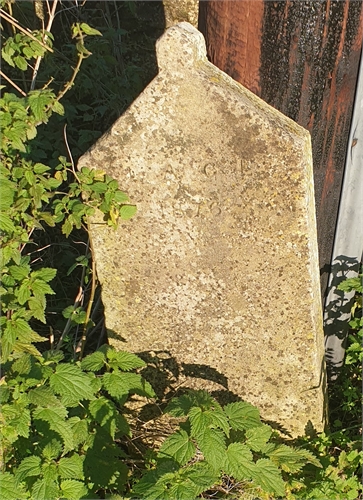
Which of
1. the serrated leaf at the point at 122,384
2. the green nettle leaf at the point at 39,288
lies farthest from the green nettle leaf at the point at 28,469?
the green nettle leaf at the point at 39,288

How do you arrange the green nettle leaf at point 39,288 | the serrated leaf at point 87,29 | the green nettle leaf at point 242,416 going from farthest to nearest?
the serrated leaf at point 87,29
the green nettle leaf at point 39,288
the green nettle leaf at point 242,416

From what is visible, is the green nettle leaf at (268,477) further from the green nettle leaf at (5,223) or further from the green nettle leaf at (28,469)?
the green nettle leaf at (5,223)

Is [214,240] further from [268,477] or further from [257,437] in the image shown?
[268,477]

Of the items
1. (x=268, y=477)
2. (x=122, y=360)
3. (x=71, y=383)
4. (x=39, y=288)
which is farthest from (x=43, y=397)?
(x=268, y=477)

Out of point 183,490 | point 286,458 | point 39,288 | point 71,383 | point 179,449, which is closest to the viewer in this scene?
point 183,490

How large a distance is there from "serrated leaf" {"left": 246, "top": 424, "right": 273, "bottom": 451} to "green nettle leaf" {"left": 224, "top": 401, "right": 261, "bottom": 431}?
26 millimetres

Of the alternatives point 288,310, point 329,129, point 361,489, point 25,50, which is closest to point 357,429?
point 361,489

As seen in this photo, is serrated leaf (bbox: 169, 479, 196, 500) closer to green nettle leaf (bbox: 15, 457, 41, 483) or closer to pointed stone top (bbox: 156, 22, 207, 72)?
green nettle leaf (bbox: 15, 457, 41, 483)

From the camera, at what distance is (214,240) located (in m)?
2.23

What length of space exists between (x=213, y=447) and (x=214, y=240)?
2.37 feet

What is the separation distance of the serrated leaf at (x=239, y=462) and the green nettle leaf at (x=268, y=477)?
0.03 metres

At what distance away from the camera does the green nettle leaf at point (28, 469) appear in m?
1.94

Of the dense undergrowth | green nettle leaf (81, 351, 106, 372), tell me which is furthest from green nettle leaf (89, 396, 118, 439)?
green nettle leaf (81, 351, 106, 372)

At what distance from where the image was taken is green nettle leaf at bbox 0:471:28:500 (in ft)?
6.40
